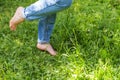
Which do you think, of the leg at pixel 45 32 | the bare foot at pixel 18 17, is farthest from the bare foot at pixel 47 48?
the bare foot at pixel 18 17

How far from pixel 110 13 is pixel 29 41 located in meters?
1.15

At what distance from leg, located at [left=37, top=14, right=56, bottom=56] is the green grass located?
0.07 m

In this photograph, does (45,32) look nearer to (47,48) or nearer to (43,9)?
(47,48)

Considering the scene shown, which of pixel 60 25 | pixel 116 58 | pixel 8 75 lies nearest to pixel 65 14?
pixel 60 25

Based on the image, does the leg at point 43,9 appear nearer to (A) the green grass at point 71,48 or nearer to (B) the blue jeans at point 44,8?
(B) the blue jeans at point 44,8

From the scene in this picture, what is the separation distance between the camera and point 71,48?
3789mm

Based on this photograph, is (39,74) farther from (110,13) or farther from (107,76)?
(110,13)

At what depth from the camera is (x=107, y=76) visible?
3166 millimetres

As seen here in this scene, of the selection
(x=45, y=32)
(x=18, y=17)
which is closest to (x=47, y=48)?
(x=45, y=32)

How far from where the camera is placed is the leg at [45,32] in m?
3.54

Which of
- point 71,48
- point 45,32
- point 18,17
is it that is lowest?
point 71,48

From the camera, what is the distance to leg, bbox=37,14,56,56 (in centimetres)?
354

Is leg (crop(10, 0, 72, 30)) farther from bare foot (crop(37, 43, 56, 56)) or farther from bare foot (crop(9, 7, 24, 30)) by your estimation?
bare foot (crop(37, 43, 56, 56))

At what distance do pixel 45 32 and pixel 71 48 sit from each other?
1.18 feet
